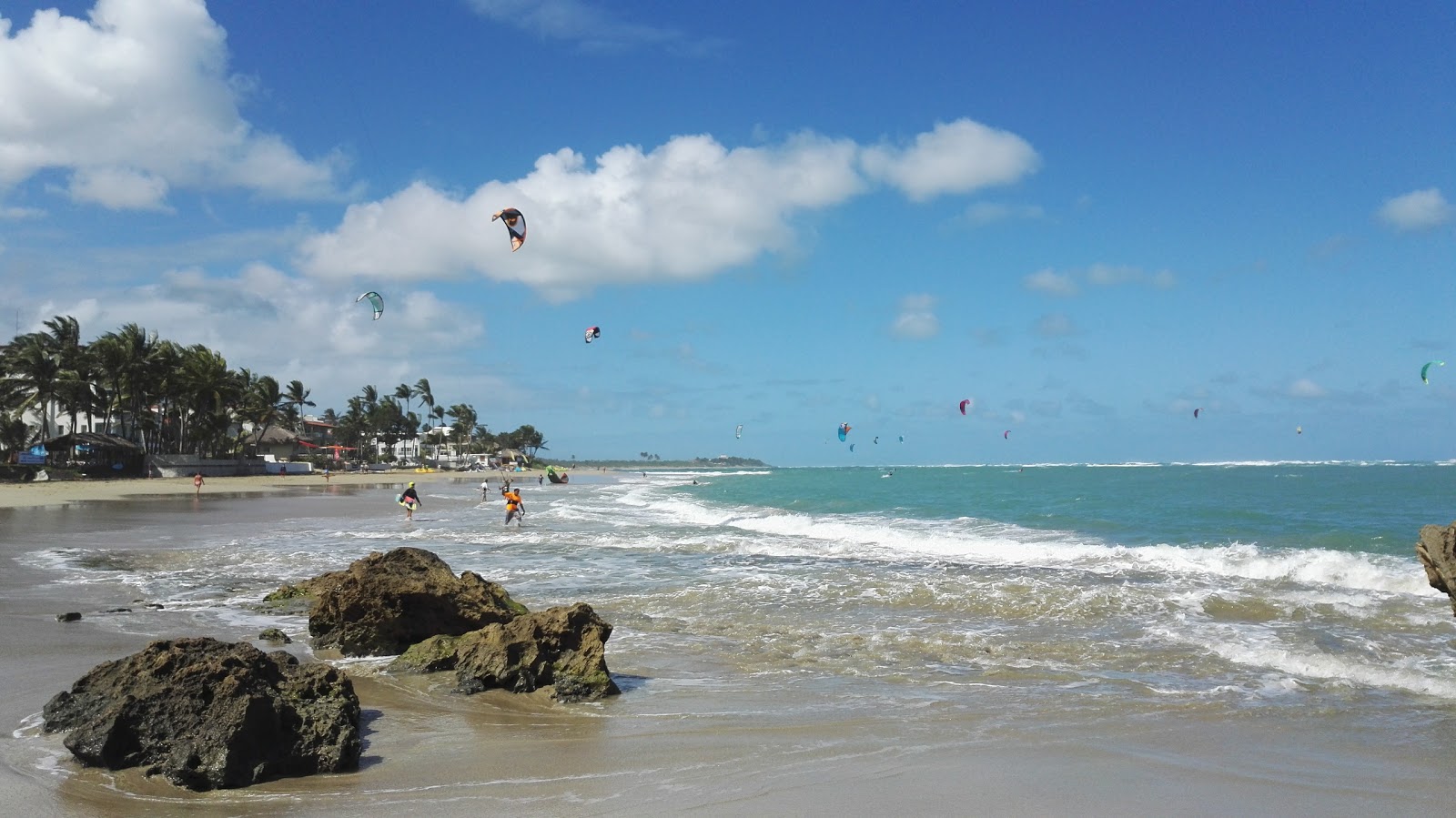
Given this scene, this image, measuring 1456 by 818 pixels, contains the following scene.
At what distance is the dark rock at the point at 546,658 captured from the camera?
289 inches

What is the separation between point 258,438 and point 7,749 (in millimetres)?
88553

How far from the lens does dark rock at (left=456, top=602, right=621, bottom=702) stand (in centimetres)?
735

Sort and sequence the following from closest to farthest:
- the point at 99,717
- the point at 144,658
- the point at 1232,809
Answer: the point at 1232,809 → the point at 99,717 → the point at 144,658

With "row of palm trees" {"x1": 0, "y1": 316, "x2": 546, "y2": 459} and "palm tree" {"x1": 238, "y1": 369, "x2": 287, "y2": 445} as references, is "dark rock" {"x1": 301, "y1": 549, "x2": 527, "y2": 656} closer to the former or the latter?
"row of palm trees" {"x1": 0, "y1": 316, "x2": 546, "y2": 459}

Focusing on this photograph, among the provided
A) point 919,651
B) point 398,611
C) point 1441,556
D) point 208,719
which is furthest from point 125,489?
point 1441,556

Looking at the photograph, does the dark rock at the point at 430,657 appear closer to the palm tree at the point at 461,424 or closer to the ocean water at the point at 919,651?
the ocean water at the point at 919,651

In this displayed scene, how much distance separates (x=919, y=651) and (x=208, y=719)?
21.0 feet

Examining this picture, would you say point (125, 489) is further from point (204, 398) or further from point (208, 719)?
point (208, 719)

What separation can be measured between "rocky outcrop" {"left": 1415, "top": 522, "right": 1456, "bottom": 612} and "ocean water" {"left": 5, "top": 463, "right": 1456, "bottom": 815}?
105cm

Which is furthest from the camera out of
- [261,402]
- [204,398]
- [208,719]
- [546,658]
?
[261,402]

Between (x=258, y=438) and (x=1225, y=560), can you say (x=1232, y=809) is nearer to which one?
(x=1225, y=560)

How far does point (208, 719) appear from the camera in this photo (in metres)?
5.24

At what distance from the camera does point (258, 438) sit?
8538cm

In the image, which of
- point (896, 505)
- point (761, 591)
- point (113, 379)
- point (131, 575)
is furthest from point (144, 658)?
point (113, 379)
